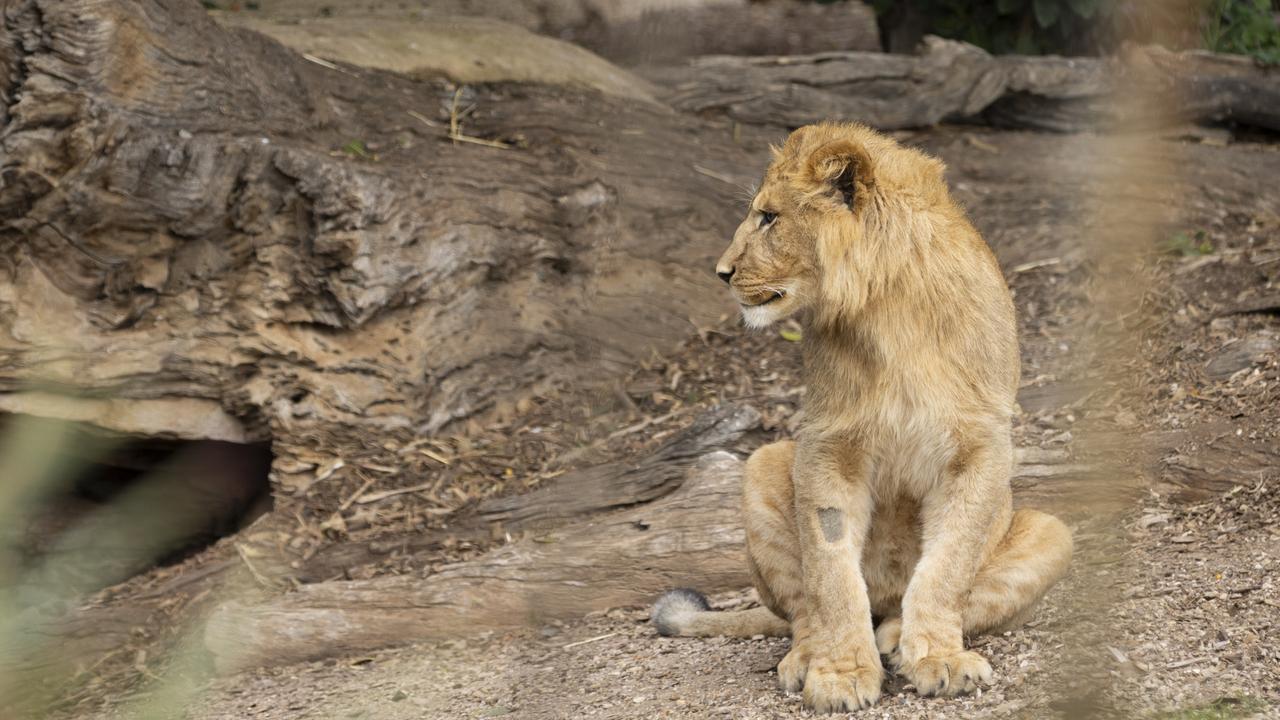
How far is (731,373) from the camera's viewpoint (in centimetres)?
835

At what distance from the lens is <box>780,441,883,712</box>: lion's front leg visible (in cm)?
421

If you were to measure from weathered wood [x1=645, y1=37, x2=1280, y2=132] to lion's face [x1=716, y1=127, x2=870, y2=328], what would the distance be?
17.8ft

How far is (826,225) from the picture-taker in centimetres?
444

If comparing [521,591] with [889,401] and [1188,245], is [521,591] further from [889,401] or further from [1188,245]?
[1188,245]

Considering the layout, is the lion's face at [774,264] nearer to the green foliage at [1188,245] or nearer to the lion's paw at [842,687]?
the lion's paw at [842,687]

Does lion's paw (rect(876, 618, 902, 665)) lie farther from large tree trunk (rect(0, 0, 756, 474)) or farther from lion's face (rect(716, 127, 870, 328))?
large tree trunk (rect(0, 0, 756, 474))

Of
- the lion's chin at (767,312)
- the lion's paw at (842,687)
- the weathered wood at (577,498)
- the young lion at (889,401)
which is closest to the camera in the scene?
the lion's paw at (842,687)

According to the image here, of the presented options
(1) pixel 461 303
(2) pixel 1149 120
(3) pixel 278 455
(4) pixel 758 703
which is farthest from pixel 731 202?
(2) pixel 1149 120

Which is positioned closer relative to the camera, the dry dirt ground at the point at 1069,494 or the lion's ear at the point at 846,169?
the dry dirt ground at the point at 1069,494

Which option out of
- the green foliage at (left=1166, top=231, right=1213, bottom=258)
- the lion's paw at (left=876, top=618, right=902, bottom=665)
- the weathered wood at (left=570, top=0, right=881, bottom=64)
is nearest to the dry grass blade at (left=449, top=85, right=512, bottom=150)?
the weathered wood at (left=570, top=0, right=881, bottom=64)

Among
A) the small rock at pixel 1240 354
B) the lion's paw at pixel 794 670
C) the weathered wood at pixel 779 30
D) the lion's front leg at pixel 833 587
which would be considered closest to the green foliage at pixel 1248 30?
the weathered wood at pixel 779 30

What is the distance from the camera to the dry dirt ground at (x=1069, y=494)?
391 centimetres

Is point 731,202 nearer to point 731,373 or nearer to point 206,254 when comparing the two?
point 731,373

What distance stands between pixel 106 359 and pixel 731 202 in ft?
14.6
